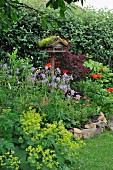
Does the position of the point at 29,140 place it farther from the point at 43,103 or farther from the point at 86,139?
the point at 86,139

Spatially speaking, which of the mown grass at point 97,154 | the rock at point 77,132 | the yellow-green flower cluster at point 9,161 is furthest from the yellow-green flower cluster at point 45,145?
the rock at point 77,132

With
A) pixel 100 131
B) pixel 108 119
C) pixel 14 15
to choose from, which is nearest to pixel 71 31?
pixel 108 119

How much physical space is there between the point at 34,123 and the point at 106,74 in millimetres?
6578

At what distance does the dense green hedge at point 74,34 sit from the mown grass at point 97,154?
322 centimetres

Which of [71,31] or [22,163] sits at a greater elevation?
[71,31]

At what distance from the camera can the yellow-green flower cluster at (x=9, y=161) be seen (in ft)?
9.79

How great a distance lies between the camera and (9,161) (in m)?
3.04

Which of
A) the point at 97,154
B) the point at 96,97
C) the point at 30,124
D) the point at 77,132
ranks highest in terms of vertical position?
the point at 30,124

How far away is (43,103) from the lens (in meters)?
5.39

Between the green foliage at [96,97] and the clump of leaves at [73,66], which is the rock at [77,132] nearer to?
the green foliage at [96,97]

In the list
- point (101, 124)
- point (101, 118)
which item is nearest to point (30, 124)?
point (101, 124)

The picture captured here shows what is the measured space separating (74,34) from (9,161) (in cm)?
690

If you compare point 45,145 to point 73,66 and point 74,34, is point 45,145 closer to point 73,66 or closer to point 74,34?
point 73,66

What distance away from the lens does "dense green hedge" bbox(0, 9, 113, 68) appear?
851 centimetres
